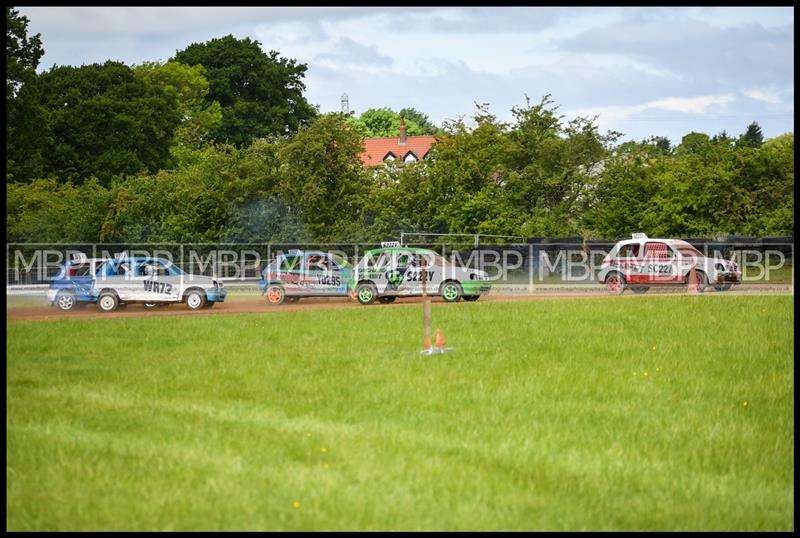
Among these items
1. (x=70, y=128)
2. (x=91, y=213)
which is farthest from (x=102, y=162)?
(x=91, y=213)

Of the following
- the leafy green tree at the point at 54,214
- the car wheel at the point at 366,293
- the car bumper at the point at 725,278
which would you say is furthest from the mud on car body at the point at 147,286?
the leafy green tree at the point at 54,214

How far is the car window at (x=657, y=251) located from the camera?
107ft

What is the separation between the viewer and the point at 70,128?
69.3 m

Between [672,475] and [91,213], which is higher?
[91,213]

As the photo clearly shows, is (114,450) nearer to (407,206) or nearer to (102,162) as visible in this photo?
(407,206)

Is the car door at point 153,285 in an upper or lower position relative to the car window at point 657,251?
lower

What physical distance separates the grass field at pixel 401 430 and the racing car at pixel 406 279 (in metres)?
9.34

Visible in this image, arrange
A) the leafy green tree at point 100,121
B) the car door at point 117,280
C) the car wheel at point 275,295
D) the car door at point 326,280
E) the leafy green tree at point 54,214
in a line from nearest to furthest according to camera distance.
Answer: the car door at point 117,280, the car door at point 326,280, the car wheel at point 275,295, the leafy green tree at point 54,214, the leafy green tree at point 100,121

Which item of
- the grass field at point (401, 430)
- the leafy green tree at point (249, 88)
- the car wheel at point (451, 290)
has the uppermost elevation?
the leafy green tree at point (249, 88)

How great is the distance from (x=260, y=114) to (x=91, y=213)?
41.3 metres

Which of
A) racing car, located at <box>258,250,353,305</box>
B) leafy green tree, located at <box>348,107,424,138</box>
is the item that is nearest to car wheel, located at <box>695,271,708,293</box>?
racing car, located at <box>258,250,353,305</box>

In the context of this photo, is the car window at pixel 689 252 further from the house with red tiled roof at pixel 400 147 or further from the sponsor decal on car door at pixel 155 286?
the house with red tiled roof at pixel 400 147

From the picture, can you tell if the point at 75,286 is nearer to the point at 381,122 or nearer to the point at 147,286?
the point at 147,286

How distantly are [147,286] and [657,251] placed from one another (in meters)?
14.2
